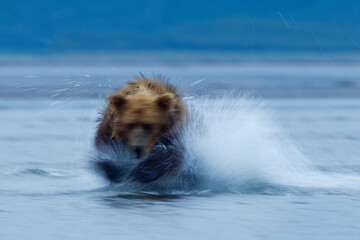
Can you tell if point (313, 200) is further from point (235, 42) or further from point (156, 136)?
point (235, 42)

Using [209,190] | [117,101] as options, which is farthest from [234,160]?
[117,101]

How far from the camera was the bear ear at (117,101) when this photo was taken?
8.12 metres

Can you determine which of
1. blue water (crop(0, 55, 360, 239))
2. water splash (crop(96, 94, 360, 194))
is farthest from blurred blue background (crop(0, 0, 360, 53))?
water splash (crop(96, 94, 360, 194))

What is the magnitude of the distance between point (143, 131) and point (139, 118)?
0.12 m

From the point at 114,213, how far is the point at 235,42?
11433 centimetres

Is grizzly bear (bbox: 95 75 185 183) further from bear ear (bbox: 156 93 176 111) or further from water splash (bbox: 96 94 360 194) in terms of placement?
water splash (bbox: 96 94 360 194)

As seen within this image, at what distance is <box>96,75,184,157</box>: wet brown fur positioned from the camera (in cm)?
815

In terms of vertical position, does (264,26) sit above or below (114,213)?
above

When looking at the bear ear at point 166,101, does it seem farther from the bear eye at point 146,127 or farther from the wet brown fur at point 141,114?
the bear eye at point 146,127

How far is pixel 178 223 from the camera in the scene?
7.11 meters

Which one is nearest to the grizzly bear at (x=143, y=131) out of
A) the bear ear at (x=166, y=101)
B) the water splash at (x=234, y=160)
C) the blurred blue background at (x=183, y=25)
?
the bear ear at (x=166, y=101)

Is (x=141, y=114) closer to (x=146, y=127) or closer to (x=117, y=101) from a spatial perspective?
(x=146, y=127)

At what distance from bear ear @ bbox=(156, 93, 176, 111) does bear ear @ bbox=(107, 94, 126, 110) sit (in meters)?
0.30

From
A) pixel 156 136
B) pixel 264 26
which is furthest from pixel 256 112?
pixel 264 26
